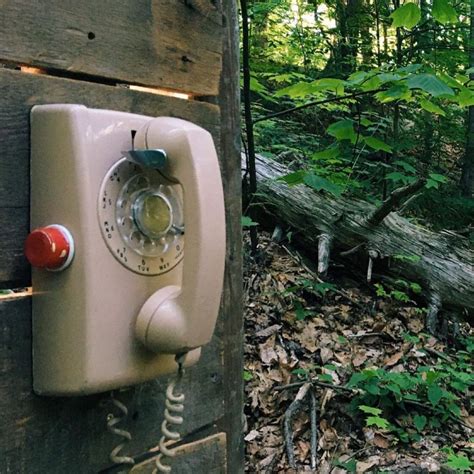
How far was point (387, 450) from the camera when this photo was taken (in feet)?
8.24

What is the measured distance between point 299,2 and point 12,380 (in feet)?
27.5

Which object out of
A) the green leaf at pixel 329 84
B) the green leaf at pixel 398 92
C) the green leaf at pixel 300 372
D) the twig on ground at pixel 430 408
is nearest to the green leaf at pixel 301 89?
the green leaf at pixel 329 84

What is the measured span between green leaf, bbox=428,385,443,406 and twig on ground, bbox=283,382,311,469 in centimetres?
57

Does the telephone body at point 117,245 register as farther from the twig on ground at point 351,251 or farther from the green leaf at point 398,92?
the twig on ground at point 351,251

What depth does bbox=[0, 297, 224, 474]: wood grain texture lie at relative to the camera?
843 mm

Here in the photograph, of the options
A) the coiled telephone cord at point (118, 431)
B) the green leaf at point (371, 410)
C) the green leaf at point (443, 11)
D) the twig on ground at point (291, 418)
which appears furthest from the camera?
the green leaf at point (371, 410)

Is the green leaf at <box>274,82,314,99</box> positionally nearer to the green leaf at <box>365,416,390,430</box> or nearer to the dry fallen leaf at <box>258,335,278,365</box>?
the dry fallen leaf at <box>258,335,278,365</box>

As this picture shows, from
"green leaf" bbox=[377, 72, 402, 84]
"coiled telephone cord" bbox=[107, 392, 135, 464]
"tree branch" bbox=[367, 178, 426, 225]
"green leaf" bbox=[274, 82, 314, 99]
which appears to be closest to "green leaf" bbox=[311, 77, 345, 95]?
"green leaf" bbox=[274, 82, 314, 99]

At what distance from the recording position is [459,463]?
230 cm

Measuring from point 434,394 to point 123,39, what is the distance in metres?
2.33

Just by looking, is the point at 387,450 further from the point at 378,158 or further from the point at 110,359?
the point at 378,158

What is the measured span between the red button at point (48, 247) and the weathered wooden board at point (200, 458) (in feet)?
1.42

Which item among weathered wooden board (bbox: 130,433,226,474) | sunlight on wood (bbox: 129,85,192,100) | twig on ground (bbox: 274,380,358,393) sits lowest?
twig on ground (bbox: 274,380,358,393)

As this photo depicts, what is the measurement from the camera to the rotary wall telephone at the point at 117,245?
32.5 inches
